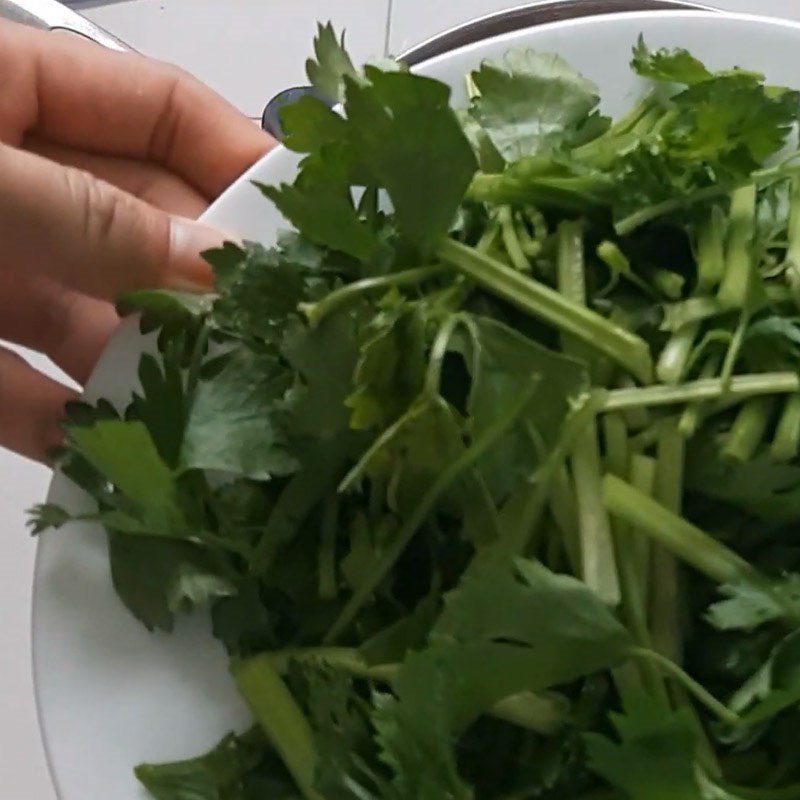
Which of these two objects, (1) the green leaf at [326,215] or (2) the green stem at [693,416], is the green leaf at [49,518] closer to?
(1) the green leaf at [326,215]

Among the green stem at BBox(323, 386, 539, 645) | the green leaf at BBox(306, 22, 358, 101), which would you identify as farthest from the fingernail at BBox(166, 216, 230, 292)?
the green stem at BBox(323, 386, 539, 645)

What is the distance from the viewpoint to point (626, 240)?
53 cm

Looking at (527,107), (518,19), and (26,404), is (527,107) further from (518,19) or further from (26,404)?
(26,404)

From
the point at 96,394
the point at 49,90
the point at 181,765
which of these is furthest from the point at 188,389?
the point at 49,90

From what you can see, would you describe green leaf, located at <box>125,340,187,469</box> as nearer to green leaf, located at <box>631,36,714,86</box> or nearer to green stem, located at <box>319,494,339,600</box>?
green stem, located at <box>319,494,339,600</box>

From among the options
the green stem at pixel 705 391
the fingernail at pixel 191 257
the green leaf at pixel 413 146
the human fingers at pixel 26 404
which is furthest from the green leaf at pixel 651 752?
the human fingers at pixel 26 404

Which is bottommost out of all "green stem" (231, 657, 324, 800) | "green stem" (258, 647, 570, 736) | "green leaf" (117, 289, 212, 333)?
"green stem" (231, 657, 324, 800)

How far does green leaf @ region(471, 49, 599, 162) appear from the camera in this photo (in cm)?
56

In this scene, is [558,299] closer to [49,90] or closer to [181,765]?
[181,765]

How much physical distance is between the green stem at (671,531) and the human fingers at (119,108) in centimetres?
50

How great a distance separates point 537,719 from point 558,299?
184mm

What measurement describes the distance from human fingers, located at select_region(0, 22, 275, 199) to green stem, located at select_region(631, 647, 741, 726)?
1.79 ft

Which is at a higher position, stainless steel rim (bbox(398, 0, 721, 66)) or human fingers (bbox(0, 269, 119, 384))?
stainless steel rim (bbox(398, 0, 721, 66))

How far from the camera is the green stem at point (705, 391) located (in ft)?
1.54
